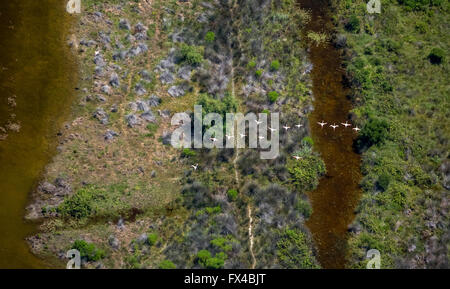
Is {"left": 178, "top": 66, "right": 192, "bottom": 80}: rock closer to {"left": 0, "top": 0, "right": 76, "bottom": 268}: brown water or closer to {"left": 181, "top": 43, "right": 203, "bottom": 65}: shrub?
{"left": 181, "top": 43, "right": 203, "bottom": 65}: shrub

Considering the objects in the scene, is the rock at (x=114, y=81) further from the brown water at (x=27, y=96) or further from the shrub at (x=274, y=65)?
the shrub at (x=274, y=65)

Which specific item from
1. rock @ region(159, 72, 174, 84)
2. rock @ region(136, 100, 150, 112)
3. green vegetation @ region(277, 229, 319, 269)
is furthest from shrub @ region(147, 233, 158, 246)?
rock @ region(159, 72, 174, 84)

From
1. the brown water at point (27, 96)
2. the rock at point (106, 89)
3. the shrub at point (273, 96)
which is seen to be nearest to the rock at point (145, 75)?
the rock at point (106, 89)

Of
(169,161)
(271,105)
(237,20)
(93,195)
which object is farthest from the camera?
(237,20)
